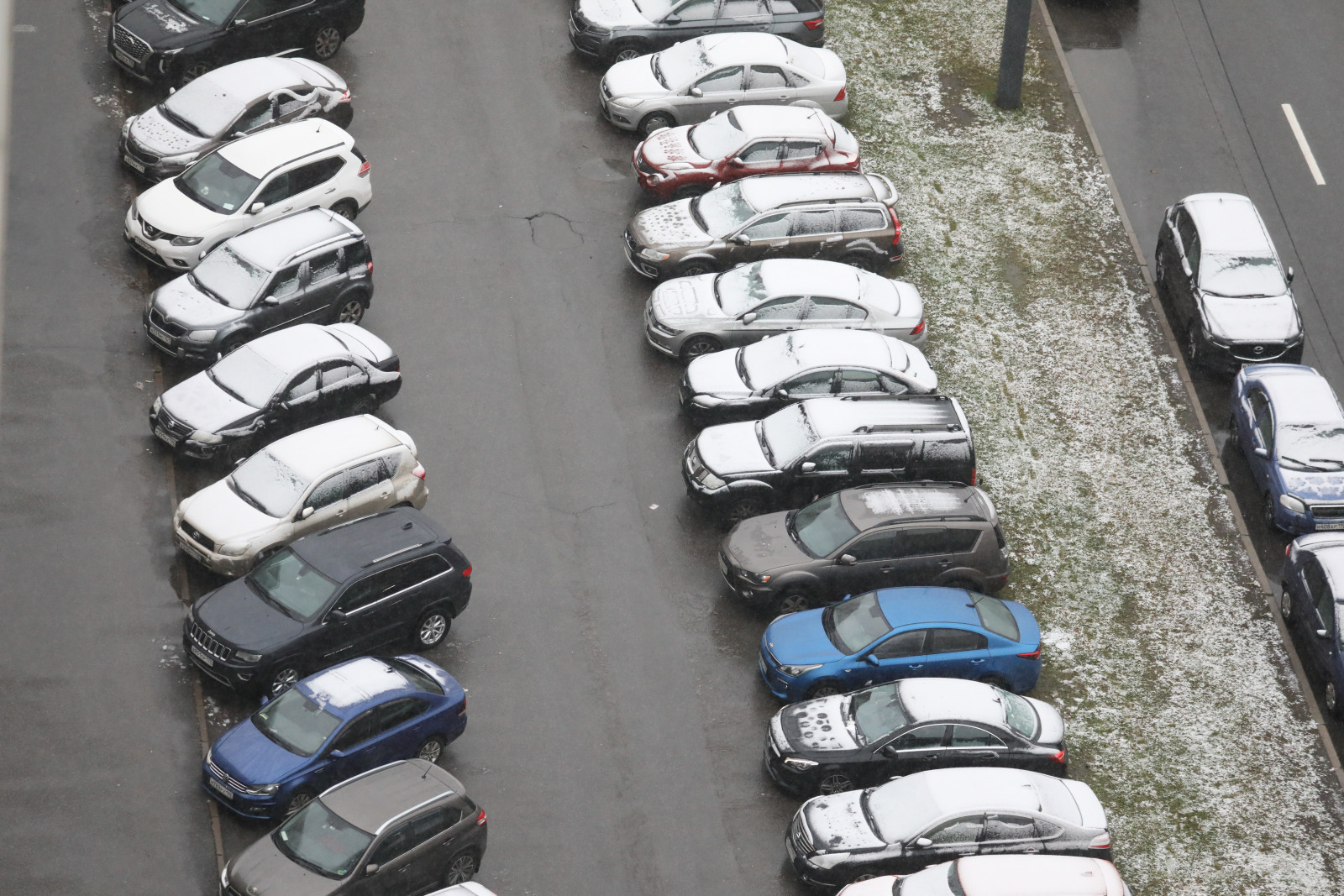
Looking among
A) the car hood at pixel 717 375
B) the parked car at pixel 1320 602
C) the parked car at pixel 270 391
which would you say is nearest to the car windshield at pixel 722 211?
the car hood at pixel 717 375

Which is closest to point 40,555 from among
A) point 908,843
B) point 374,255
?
point 374,255

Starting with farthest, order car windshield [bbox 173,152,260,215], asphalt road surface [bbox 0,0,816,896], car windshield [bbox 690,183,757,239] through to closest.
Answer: car windshield [bbox 690,183,757,239] < car windshield [bbox 173,152,260,215] < asphalt road surface [bbox 0,0,816,896]

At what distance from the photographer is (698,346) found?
79.4 ft

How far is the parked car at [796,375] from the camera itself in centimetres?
2289

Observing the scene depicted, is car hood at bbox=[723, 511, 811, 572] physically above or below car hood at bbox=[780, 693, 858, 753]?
above

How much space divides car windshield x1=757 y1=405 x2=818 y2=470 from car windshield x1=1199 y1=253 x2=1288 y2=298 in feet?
24.4

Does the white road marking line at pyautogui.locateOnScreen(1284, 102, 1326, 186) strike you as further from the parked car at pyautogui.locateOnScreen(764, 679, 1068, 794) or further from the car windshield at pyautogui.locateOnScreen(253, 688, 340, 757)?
the car windshield at pyautogui.locateOnScreen(253, 688, 340, 757)

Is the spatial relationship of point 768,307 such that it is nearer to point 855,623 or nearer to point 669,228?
point 669,228

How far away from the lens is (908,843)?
17625mm

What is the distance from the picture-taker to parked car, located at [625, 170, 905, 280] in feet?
82.7

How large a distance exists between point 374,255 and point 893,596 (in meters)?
10.4

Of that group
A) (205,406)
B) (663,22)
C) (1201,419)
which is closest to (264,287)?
(205,406)

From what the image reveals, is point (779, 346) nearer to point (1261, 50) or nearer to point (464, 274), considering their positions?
point (464, 274)

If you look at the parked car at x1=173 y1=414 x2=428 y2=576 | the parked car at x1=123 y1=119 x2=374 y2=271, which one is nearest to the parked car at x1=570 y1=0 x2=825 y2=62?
the parked car at x1=123 y1=119 x2=374 y2=271
